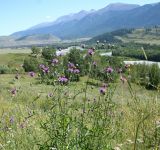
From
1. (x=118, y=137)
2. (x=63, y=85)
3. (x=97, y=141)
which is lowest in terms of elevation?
(x=118, y=137)

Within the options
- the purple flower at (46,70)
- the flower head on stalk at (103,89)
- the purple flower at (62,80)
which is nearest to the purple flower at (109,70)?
the flower head on stalk at (103,89)

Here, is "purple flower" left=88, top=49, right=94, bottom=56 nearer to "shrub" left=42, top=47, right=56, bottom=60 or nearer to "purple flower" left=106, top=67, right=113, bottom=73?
"purple flower" left=106, top=67, right=113, bottom=73

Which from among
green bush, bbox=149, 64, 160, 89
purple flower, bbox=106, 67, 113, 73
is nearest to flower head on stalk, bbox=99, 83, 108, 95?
purple flower, bbox=106, 67, 113, 73

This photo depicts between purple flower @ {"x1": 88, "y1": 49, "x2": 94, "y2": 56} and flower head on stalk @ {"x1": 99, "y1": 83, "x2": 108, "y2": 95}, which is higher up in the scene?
purple flower @ {"x1": 88, "y1": 49, "x2": 94, "y2": 56}

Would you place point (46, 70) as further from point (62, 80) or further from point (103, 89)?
point (103, 89)

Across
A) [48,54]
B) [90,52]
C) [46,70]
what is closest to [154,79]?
[48,54]

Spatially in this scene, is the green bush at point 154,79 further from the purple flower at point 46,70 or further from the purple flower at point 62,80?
the purple flower at point 46,70

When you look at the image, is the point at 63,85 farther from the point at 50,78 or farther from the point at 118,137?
the point at 118,137

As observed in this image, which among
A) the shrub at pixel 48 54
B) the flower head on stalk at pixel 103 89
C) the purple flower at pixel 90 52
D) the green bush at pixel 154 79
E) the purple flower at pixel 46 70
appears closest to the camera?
the green bush at pixel 154 79

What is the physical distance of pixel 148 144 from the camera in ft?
14.4

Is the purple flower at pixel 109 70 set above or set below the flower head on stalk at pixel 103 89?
above

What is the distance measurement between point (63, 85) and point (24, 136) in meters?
0.85

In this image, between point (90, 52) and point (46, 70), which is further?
point (46, 70)

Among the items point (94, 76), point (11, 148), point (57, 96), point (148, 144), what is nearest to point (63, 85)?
point (57, 96)
